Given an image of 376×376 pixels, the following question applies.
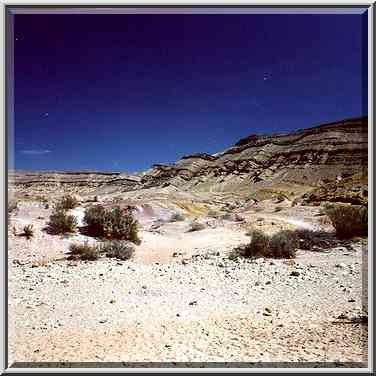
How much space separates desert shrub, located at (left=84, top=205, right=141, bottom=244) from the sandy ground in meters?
0.52

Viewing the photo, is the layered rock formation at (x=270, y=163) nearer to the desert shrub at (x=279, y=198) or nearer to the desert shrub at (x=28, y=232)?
the desert shrub at (x=279, y=198)

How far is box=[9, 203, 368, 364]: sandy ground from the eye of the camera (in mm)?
2346

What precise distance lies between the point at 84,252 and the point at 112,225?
0.98 m

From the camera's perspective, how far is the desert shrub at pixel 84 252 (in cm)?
415

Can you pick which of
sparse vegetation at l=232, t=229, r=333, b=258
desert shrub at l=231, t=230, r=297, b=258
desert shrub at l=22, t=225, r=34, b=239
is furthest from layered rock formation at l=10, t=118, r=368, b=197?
desert shrub at l=231, t=230, r=297, b=258

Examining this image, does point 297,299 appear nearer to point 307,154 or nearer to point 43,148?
point 43,148

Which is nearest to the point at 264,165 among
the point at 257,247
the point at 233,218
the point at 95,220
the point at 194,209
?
the point at 194,209

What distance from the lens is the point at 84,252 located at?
420 cm

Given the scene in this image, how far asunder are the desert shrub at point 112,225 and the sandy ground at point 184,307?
0.52 metres

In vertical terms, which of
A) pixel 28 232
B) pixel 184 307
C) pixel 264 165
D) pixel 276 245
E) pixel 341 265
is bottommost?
pixel 184 307

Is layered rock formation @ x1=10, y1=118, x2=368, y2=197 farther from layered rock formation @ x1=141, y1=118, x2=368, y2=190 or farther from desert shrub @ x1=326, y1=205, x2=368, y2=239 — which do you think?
desert shrub @ x1=326, y1=205, x2=368, y2=239

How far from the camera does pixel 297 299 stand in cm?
305

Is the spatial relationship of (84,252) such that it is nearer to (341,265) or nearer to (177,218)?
(341,265)

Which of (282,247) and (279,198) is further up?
(279,198)
